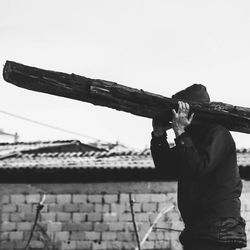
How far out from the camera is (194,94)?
3428mm

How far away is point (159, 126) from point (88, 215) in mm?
7735

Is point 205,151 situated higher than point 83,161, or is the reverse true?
point 83,161

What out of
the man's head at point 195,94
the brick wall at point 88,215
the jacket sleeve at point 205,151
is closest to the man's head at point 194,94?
A: the man's head at point 195,94

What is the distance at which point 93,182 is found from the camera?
36.7 feet

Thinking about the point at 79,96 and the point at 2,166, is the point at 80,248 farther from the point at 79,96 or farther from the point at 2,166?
the point at 79,96

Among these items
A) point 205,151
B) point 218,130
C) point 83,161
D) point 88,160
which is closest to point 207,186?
point 205,151

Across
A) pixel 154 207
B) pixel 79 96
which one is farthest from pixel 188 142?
pixel 154 207

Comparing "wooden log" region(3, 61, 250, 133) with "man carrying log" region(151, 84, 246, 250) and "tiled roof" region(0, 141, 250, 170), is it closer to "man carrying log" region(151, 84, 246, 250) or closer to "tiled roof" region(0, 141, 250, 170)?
"man carrying log" region(151, 84, 246, 250)

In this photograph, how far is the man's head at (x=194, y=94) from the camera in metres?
3.42

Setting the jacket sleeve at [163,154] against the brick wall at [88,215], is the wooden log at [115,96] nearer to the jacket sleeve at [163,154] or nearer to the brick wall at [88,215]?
the jacket sleeve at [163,154]

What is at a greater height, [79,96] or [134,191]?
[134,191]

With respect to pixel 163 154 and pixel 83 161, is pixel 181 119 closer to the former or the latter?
pixel 163 154

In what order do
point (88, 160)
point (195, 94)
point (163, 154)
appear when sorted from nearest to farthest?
1. point (195, 94)
2. point (163, 154)
3. point (88, 160)

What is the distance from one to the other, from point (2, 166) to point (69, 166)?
1.42 metres
